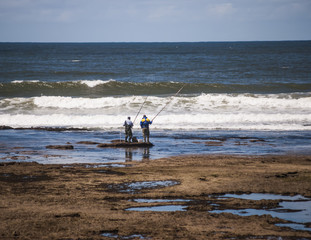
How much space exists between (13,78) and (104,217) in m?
39.0

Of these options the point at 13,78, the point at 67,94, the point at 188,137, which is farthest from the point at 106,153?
the point at 13,78

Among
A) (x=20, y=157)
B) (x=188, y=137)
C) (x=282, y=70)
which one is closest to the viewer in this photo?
(x=20, y=157)

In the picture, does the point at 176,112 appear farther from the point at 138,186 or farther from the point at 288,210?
the point at 288,210

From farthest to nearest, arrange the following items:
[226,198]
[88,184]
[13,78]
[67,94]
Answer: [13,78], [67,94], [88,184], [226,198]

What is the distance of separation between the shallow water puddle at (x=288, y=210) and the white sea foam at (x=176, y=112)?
1250cm

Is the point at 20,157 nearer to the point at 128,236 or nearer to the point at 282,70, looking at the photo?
the point at 128,236

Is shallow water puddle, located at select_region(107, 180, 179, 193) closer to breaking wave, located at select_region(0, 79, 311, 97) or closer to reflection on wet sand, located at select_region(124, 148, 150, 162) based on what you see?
reflection on wet sand, located at select_region(124, 148, 150, 162)

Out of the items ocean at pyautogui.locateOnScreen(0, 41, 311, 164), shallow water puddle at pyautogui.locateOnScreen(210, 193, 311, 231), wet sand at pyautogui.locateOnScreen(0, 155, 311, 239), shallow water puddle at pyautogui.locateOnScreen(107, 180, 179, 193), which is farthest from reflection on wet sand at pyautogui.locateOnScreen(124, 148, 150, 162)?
shallow water puddle at pyautogui.locateOnScreen(210, 193, 311, 231)

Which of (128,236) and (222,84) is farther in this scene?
(222,84)

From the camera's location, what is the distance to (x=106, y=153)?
15805 millimetres

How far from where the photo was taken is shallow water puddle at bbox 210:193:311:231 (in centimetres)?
808

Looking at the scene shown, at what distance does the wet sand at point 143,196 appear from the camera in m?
7.59

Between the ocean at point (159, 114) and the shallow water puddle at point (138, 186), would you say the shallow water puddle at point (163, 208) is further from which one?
the ocean at point (159, 114)

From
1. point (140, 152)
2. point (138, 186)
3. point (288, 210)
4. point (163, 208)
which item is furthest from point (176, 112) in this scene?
point (288, 210)
